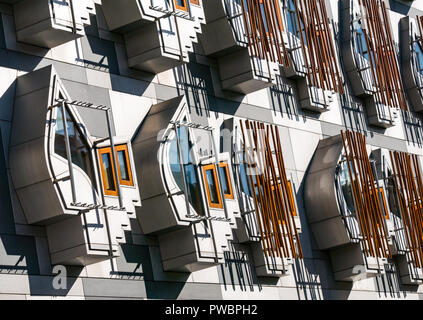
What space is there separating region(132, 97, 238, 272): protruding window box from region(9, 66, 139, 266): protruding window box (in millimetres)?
1415

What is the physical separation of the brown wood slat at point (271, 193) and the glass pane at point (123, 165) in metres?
3.99

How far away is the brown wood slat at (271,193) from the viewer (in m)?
20.2

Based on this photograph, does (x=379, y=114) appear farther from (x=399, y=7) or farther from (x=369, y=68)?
(x=399, y=7)

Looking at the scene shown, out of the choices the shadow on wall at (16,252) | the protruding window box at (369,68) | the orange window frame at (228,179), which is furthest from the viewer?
the protruding window box at (369,68)

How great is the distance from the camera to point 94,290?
1653cm

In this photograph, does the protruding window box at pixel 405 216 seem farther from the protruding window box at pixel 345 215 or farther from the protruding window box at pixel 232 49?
the protruding window box at pixel 232 49

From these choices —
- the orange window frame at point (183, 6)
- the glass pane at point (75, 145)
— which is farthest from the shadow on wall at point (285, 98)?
the glass pane at point (75, 145)

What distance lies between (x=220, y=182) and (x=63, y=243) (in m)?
3.81

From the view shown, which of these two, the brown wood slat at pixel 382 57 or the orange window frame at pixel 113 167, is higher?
the brown wood slat at pixel 382 57

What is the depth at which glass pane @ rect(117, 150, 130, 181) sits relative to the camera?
1697cm

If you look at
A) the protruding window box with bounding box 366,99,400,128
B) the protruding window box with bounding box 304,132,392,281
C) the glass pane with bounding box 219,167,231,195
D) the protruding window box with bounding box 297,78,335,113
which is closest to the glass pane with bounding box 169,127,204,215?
the glass pane with bounding box 219,167,231,195

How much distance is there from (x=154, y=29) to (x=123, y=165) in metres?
3.14

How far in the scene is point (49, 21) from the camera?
16.3 metres

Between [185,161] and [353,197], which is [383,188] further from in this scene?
[185,161]
